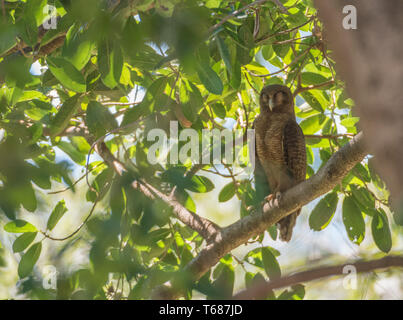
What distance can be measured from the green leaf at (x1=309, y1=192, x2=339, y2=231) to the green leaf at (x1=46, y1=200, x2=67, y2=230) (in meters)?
2.34

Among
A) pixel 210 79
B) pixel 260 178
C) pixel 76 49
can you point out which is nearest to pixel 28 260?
pixel 76 49

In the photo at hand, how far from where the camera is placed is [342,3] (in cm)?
92

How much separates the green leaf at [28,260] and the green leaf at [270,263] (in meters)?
1.87

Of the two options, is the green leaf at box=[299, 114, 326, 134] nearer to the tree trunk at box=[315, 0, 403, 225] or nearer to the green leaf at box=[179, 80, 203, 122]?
the green leaf at box=[179, 80, 203, 122]

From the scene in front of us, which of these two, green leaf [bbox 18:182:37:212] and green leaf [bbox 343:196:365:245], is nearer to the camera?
green leaf [bbox 18:182:37:212]

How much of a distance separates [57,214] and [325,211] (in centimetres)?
251

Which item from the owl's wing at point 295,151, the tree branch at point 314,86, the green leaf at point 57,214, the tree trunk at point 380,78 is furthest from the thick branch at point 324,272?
the owl's wing at point 295,151

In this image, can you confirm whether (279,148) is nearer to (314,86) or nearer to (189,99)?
(314,86)

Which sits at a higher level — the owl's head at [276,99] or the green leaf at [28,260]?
the owl's head at [276,99]

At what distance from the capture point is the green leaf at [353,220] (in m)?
3.78

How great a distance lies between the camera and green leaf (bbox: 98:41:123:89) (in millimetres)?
2283

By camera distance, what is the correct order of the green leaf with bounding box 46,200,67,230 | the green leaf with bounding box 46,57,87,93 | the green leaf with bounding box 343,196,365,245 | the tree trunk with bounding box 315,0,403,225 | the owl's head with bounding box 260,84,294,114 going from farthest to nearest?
the owl's head with bounding box 260,84,294,114 < the green leaf with bounding box 343,196,365,245 < the green leaf with bounding box 46,57,87,93 < the green leaf with bounding box 46,200,67,230 < the tree trunk with bounding box 315,0,403,225

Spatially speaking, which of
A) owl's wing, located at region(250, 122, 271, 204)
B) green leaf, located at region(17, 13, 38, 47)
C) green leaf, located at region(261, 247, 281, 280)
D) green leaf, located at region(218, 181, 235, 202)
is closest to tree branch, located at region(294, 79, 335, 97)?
owl's wing, located at region(250, 122, 271, 204)

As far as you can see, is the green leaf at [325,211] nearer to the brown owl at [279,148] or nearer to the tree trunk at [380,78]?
the brown owl at [279,148]
